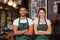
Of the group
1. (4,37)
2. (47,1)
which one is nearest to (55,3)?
(47,1)

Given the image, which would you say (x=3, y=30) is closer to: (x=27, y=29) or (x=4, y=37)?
(x=4, y=37)

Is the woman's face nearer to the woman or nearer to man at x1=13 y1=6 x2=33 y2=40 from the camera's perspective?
the woman

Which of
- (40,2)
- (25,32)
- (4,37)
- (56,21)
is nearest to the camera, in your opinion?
(25,32)

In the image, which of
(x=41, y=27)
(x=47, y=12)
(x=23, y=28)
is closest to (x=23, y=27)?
(x=23, y=28)

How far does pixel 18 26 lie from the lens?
4531 mm

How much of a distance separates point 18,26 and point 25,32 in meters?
0.16

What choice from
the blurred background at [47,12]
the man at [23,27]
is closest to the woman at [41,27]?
the man at [23,27]

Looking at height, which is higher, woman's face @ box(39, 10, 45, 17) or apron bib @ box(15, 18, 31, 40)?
woman's face @ box(39, 10, 45, 17)

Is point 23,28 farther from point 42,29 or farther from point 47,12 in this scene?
point 47,12

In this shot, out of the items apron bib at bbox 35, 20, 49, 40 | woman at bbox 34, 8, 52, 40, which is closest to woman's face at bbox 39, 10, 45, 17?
woman at bbox 34, 8, 52, 40

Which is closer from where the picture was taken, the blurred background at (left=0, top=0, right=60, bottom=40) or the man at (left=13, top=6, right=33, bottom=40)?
the man at (left=13, top=6, right=33, bottom=40)

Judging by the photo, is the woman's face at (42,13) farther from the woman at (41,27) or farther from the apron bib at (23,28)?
the apron bib at (23,28)

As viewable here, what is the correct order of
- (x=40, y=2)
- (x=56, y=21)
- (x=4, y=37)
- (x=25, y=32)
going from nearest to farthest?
1. (x=25, y=32)
2. (x=4, y=37)
3. (x=56, y=21)
4. (x=40, y=2)

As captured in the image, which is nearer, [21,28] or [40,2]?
[21,28]
